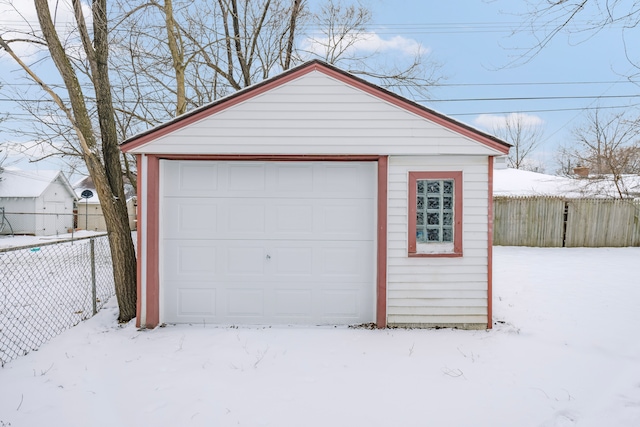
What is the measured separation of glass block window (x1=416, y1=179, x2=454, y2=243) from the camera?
16.8 ft

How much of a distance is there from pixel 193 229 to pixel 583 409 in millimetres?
5010

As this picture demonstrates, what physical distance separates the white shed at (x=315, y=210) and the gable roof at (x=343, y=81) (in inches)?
0.6

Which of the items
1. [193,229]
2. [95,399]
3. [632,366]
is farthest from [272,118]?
[632,366]

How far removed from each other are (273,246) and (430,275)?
2348 millimetres

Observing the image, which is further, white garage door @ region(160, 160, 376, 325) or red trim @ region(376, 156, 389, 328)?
white garage door @ region(160, 160, 376, 325)

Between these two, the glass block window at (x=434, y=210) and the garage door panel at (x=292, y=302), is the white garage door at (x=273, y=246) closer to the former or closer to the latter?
the garage door panel at (x=292, y=302)

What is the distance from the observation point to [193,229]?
5.24 metres

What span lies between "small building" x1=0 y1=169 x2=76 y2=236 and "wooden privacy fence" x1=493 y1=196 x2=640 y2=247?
25.6 m

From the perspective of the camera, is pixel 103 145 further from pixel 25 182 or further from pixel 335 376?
pixel 25 182

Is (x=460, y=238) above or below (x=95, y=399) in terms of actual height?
above

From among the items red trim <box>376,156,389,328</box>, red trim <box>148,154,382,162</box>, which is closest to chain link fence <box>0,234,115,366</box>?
red trim <box>148,154,382,162</box>

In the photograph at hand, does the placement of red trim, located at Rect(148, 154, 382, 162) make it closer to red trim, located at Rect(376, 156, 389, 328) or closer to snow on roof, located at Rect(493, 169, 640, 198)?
red trim, located at Rect(376, 156, 389, 328)

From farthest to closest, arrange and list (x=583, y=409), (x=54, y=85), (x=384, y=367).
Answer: (x=54, y=85) → (x=384, y=367) → (x=583, y=409)

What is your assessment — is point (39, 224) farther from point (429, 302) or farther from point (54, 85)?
point (429, 302)
